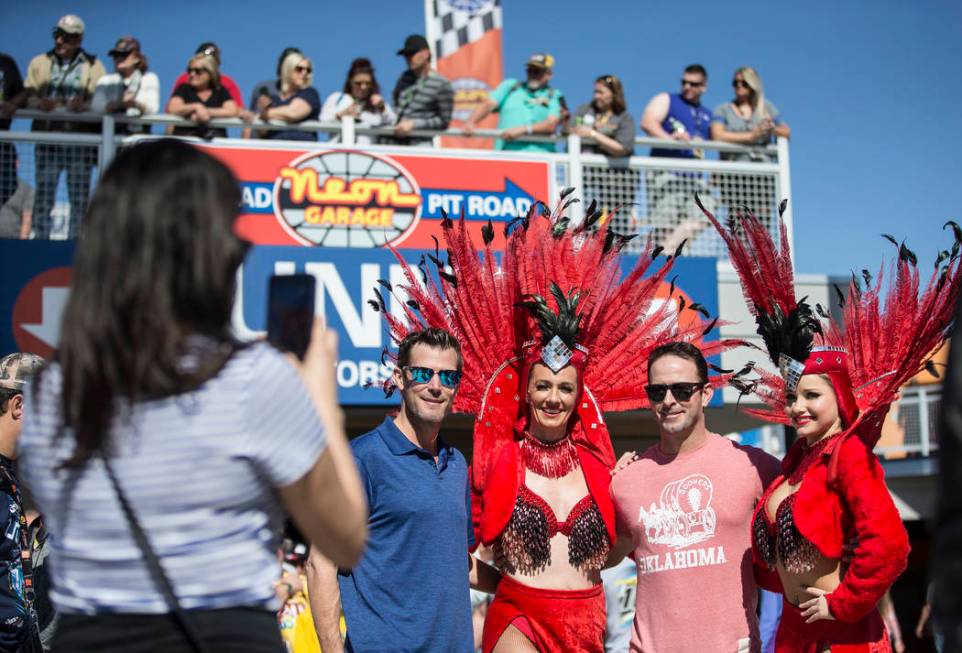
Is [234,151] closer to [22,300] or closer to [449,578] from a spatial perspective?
[22,300]

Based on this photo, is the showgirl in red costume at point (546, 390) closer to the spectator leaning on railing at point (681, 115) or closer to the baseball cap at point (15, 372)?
the baseball cap at point (15, 372)

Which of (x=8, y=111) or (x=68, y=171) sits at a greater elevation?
(x=8, y=111)

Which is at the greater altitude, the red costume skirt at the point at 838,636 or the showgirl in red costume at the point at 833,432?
the showgirl in red costume at the point at 833,432

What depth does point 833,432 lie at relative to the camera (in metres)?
4.47

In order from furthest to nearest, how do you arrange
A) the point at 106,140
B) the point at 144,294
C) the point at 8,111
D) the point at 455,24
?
the point at 455,24
the point at 106,140
the point at 8,111
the point at 144,294

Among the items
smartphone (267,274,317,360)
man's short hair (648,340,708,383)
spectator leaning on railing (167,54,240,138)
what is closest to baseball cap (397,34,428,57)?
spectator leaning on railing (167,54,240,138)

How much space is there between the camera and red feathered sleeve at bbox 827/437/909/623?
4.08m

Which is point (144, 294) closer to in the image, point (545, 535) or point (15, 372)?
point (15, 372)

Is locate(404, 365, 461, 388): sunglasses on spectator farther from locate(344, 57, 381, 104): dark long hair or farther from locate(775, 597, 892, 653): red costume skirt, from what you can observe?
locate(344, 57, 381, 104): dark long hair

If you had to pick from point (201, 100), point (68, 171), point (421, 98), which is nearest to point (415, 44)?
point (421, 98)

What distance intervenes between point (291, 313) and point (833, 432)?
3.01 metres

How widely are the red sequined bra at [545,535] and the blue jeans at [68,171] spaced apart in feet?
19.5

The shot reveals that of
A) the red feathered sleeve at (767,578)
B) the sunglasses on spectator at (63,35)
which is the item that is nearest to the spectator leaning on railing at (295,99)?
the sunglasses on spectator at (63,35)

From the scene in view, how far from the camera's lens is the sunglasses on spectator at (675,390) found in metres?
4.73
